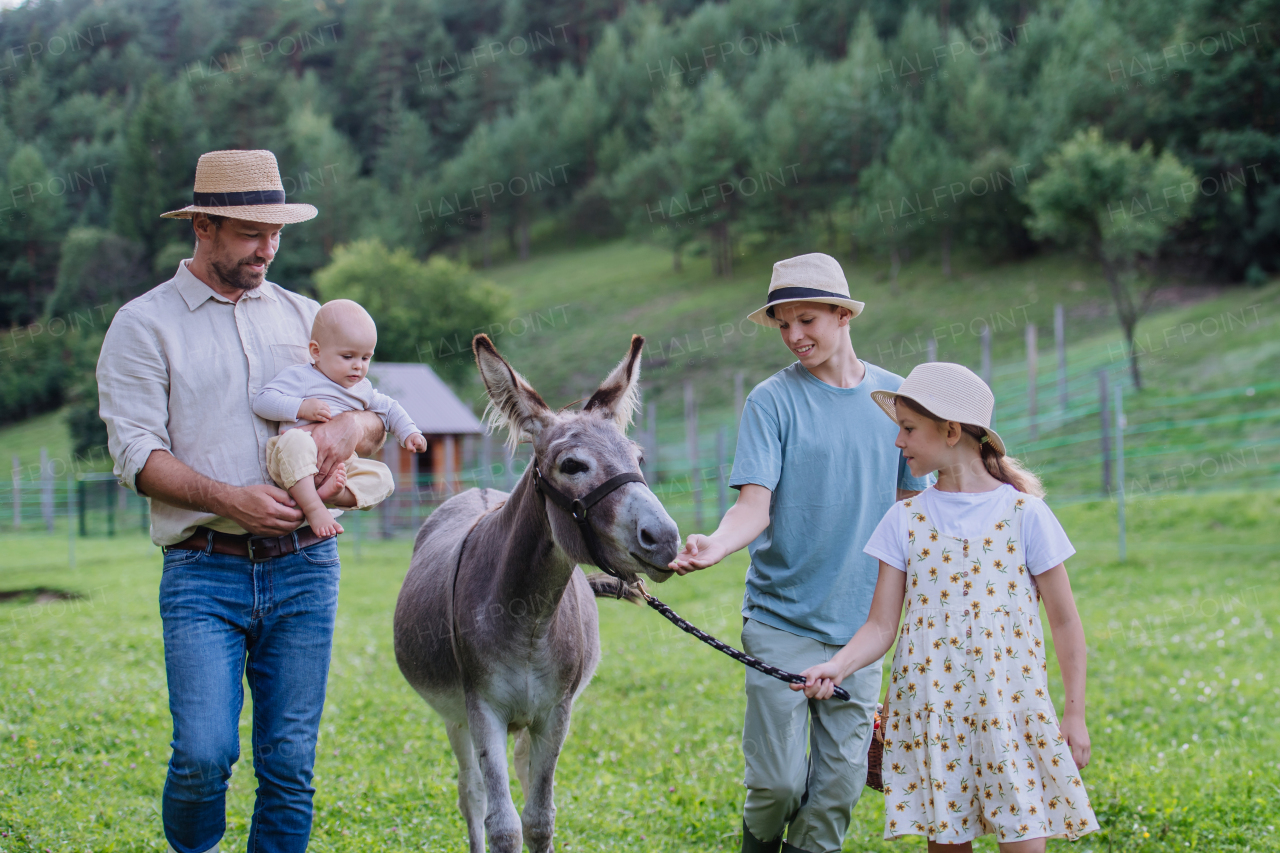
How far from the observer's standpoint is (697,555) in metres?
2.61

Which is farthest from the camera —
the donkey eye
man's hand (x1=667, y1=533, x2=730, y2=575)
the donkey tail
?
the donkey tail

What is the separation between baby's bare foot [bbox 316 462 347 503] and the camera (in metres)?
2.82

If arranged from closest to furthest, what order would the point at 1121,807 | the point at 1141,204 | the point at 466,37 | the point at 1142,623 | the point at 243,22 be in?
the point at 1121,807 < the point at 1142,623 < the point at 1141,204 < the point at 243,22 < the point at 466,37

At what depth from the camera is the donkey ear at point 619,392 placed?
3121 millimetres

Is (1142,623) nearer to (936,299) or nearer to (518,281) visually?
(936,299)

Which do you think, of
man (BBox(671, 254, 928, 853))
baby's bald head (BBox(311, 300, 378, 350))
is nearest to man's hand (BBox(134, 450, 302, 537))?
baby's bald head (BBox(311, 300, 378, 350))

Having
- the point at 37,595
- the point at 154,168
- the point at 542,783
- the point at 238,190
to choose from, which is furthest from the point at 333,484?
the point at 154,168

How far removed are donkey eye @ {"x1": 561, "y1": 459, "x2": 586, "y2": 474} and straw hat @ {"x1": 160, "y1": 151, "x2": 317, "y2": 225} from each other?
1.09 metres

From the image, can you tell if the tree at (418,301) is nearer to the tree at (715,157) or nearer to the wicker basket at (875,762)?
the tree at (715,157)

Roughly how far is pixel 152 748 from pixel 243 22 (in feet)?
296

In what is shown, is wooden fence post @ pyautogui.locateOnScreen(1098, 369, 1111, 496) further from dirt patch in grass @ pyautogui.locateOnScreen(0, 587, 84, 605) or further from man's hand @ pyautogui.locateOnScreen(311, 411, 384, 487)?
dirt patch in grass @ pyautogui.locateOnScreen(0, 587, 84, 605)

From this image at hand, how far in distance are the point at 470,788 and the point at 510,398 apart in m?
1.89

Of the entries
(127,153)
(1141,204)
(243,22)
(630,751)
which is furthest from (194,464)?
(243,22)

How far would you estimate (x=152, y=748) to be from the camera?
5715mm
